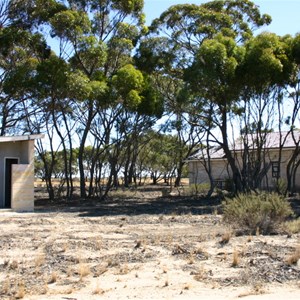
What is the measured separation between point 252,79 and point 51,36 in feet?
35.7

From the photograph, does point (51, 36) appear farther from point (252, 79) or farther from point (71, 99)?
point (252, 79)

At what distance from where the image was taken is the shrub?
1429 cm

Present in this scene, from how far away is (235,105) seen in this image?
31.0m

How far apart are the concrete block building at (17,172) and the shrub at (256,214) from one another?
451 inches

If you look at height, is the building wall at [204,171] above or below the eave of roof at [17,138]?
below

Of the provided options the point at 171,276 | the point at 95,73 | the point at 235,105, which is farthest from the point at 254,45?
the point at 171,276

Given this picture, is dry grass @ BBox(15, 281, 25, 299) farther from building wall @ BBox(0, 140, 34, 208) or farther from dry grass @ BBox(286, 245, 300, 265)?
building wall @ BBox(0, 140, 34, 208)

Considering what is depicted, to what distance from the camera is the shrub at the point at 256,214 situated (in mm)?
14289

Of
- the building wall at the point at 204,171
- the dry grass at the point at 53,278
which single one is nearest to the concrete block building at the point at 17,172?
the dry grass at the point at 53,278

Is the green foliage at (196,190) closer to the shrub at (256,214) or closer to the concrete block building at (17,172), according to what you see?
the concrete block building at (17,172)

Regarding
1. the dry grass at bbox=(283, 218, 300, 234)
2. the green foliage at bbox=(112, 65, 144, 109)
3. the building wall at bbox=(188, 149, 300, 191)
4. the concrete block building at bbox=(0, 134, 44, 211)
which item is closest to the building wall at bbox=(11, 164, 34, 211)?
the concrete block building at bbox=(0, 134, 44, 211)

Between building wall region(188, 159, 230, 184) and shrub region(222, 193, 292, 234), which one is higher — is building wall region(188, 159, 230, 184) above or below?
above

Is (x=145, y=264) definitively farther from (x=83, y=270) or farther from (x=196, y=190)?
(x=196, y=190)

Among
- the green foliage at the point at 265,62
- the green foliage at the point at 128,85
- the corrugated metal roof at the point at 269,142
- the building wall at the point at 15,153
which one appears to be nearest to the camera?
the building wall at the point at 15,153
